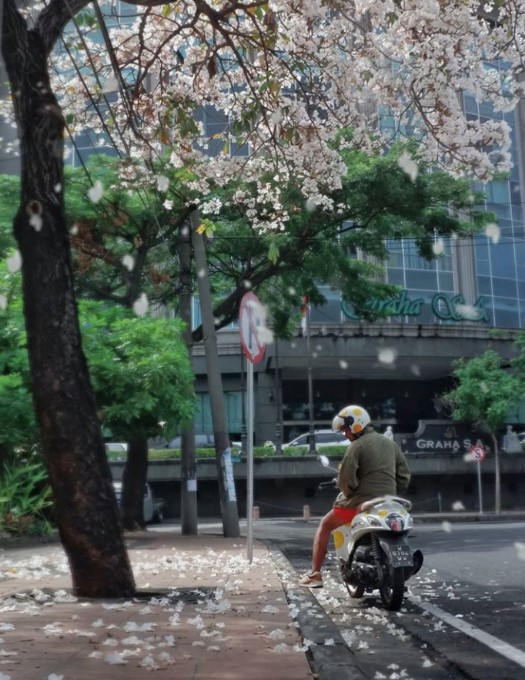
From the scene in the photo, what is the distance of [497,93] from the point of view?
10.4 m

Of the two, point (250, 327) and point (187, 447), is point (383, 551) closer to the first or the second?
point (250, 327)

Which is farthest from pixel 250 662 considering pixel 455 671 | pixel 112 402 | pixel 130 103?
pixel 112 402

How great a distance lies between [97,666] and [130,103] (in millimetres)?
5146

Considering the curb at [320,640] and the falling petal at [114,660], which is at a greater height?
the falling petal at [114,660]

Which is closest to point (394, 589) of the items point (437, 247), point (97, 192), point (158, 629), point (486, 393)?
point (158, 629)

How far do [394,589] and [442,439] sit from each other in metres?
33.5

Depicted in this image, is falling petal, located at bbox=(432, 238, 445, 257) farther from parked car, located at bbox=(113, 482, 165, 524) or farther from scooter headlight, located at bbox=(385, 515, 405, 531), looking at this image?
scooter headlight, located at bbox=(385, 515, 405, 531)

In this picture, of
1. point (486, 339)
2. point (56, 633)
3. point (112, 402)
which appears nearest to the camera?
point (56, 633)

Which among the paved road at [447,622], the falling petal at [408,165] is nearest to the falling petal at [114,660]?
the paved road at [447,622]

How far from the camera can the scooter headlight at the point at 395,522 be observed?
797cm

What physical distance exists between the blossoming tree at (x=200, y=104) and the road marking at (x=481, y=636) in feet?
8.01

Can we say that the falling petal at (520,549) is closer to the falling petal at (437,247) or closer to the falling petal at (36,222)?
the falling petal at (36,222)

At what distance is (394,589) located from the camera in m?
7.83

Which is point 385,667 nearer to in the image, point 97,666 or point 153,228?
point 97,666
